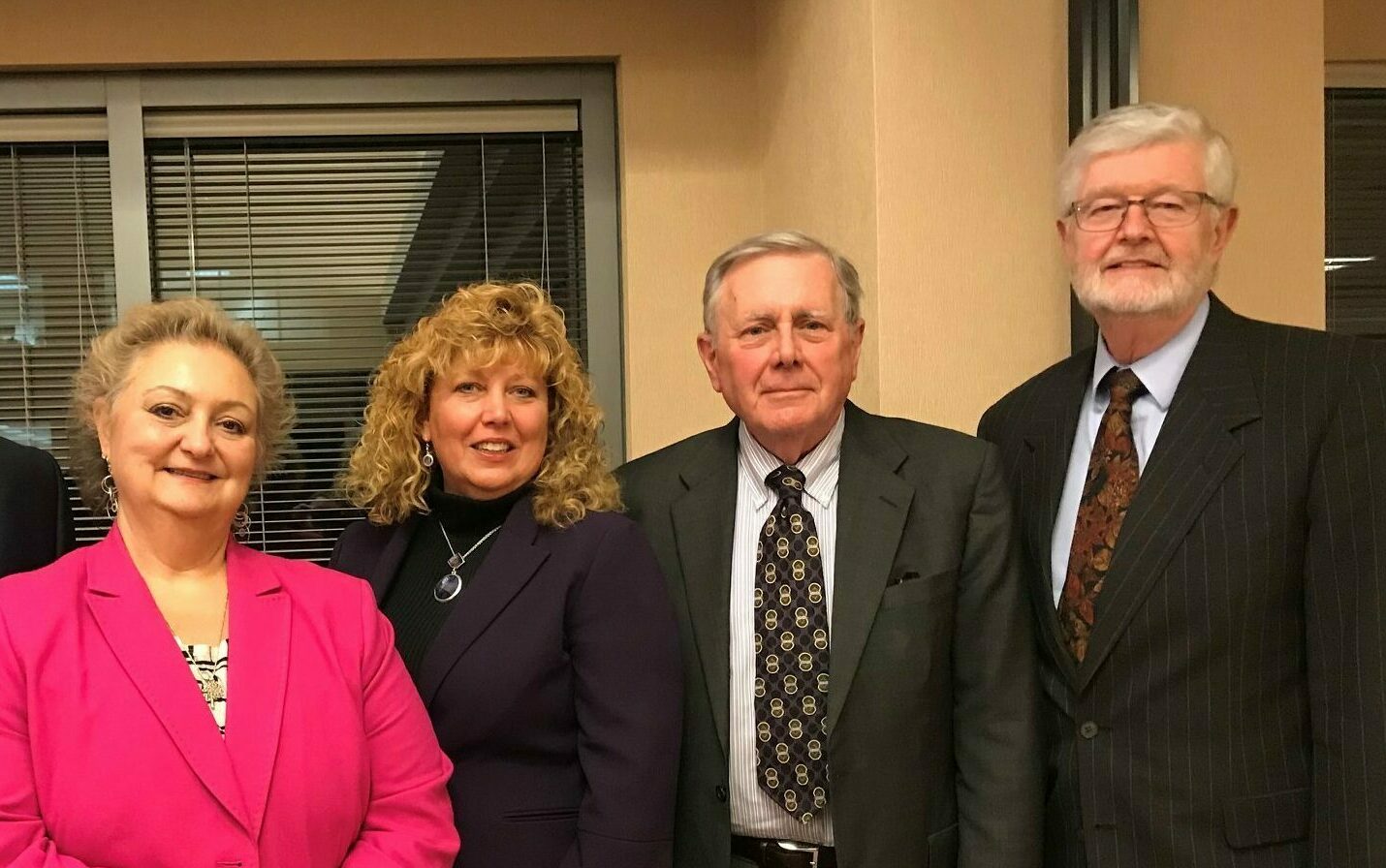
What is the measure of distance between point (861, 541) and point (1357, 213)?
2.33 m

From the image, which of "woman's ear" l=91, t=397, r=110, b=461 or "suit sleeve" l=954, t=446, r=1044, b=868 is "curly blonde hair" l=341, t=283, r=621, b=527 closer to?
"woman's ear" l=91, t=397, r=110, b=461

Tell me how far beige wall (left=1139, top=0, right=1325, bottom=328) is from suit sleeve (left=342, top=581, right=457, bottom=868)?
1.86 metres

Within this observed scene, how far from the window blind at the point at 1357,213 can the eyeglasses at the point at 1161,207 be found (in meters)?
1.81

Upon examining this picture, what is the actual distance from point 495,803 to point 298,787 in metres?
0.32

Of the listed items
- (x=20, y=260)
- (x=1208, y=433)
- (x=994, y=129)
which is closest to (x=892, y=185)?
(x=994, y=129)

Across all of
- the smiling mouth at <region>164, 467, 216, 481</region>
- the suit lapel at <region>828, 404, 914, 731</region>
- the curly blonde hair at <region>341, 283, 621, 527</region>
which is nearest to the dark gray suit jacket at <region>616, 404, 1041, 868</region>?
the suit lapel at <region>828, 404, 914, 731</region>

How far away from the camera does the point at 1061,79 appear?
7.50 ft

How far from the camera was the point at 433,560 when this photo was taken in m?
1.82

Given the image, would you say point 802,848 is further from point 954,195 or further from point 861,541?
point 954,195

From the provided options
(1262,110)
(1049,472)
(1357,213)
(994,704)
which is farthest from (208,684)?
(1357,213)

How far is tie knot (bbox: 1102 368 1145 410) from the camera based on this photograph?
1751 millimetres

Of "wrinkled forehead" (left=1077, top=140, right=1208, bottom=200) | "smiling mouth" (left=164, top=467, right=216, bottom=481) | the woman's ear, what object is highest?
"wrinkled forehead" (left=1077, top=140, right=1208, bottom=200)

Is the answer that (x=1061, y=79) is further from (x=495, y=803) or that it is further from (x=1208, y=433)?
(x=495, y=803)

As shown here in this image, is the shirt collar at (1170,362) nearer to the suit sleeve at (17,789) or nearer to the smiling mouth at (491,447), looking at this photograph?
the smiling mouth at (491,447)
